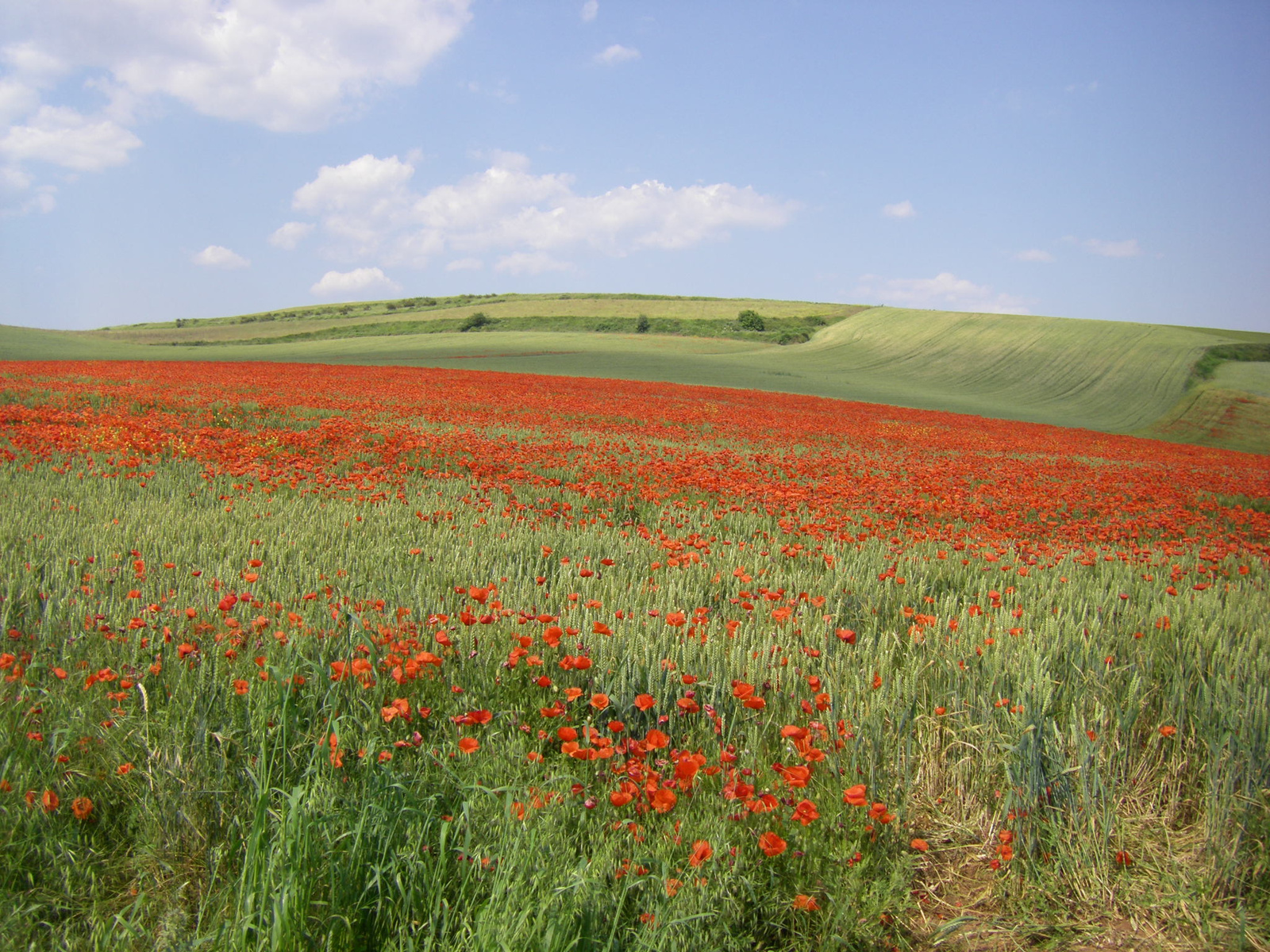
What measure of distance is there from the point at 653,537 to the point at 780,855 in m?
3.64

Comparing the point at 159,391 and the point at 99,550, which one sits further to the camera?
the point at 159,391

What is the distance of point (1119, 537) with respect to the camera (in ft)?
26.8

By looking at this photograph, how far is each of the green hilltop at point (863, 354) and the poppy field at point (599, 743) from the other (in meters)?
34.7

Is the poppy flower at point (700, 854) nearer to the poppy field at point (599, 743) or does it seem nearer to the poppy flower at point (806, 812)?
the poppy field at point (599, 743)

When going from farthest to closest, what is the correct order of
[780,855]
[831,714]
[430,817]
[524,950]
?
[831,714] < [780,855] < [430,817] < [524,950]

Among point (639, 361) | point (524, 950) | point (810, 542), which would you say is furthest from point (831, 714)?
point (639, 361)

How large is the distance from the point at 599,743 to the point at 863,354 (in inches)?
2447

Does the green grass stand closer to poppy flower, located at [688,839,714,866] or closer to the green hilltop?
poppy flower, located at [688,839,714,866]

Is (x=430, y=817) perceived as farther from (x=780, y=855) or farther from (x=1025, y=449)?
(x=1025, y=449)

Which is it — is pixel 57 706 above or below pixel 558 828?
above

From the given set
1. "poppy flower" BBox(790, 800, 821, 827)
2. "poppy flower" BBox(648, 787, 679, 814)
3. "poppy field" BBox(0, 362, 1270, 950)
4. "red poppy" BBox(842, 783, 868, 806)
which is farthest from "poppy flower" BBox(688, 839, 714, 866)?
"red poppy" BBox(842, 783, 868, 806)

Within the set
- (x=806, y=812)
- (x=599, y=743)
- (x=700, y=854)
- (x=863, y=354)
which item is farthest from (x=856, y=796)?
(x=863, y=354)

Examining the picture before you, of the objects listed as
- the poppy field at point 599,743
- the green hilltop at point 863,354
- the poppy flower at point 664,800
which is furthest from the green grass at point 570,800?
the green hilltop at point 863,354

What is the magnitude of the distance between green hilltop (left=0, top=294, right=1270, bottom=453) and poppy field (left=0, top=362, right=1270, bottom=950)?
34730 mm
